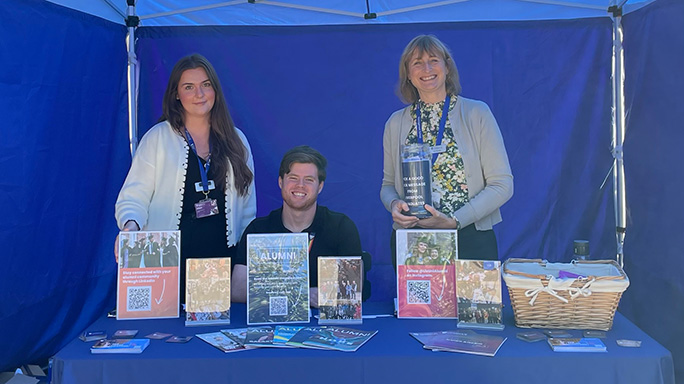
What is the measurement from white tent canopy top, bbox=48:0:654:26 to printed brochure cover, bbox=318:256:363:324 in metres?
2.05

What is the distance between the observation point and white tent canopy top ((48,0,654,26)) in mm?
3229

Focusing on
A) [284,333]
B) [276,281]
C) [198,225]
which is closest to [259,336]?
[284,333]

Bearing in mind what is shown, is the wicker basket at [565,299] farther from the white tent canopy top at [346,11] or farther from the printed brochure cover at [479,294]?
the white tent canopy top at [346,11]

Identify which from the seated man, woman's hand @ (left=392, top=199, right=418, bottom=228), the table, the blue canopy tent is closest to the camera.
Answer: the table

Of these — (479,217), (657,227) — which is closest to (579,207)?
(657,227)

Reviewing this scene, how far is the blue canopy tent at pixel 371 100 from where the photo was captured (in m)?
3.09

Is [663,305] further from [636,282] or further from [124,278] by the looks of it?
[124,278]

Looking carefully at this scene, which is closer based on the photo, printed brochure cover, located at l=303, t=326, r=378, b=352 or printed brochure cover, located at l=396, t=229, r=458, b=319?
printed brochure cover, located at l=303, t=326, r=378, b=352

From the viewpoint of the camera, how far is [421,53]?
216 centimetres

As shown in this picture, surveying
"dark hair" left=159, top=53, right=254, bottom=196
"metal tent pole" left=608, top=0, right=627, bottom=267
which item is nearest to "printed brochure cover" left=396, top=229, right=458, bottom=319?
"dark hair" left=159, top=53, right=254, bottom=196

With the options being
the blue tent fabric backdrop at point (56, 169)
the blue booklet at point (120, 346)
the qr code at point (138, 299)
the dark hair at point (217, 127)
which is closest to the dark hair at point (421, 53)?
the dark hair at point (217, 127)

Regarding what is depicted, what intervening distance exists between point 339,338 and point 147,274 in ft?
2.10

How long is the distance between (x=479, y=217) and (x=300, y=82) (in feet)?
5.53

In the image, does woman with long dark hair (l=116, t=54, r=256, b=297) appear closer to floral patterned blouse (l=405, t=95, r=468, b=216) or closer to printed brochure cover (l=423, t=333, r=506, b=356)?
floral patterned blouse (l=405, t=95, r=468, b=216)
